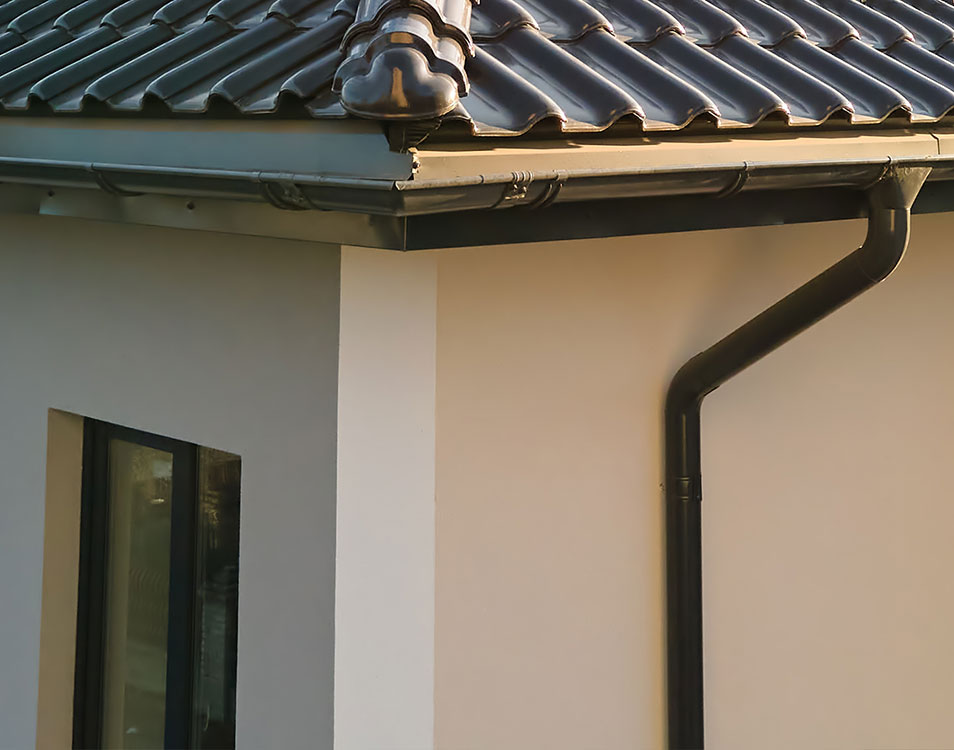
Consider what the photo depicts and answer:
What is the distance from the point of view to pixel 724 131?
2549mm

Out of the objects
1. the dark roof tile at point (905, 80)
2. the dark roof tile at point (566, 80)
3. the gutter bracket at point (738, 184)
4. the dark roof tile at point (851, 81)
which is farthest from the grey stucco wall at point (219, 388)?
the dark roof tile at point (905, 80)

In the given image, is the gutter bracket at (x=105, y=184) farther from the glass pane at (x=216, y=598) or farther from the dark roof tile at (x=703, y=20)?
the dark roof tile at (x=703, y=20)

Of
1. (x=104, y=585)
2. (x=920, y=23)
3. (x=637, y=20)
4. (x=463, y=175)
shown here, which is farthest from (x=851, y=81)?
(x=104, y=585)

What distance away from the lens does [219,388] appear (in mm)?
3100

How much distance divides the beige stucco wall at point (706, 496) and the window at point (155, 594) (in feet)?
3.32

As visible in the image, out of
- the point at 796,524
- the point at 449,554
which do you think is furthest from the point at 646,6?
the point at 796,524

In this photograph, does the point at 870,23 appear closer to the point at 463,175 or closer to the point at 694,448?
the point at 694,448

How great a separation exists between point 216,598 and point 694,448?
1612 millimetres

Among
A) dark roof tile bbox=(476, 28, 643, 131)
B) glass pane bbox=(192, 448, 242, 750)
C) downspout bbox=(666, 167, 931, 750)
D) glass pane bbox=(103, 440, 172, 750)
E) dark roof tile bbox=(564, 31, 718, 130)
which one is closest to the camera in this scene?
dark roof tile bbox=(476, 28, 643, 131)

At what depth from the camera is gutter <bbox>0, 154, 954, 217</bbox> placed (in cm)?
206

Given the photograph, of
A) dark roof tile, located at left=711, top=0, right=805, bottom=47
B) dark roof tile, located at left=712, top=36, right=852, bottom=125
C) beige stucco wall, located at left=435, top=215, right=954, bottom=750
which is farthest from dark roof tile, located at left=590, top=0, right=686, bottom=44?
beige stucco wall, located at left=435, top=215, right=954, bottom=750

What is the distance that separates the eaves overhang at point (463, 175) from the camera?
2.09 meters

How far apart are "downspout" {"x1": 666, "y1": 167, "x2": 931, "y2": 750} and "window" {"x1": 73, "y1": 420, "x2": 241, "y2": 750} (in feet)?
4.49

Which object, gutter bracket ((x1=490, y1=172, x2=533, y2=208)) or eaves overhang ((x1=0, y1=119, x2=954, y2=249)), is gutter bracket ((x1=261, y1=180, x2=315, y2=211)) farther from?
gutter bracket ((x1=490, y1=172, x2=533, y2=208))
